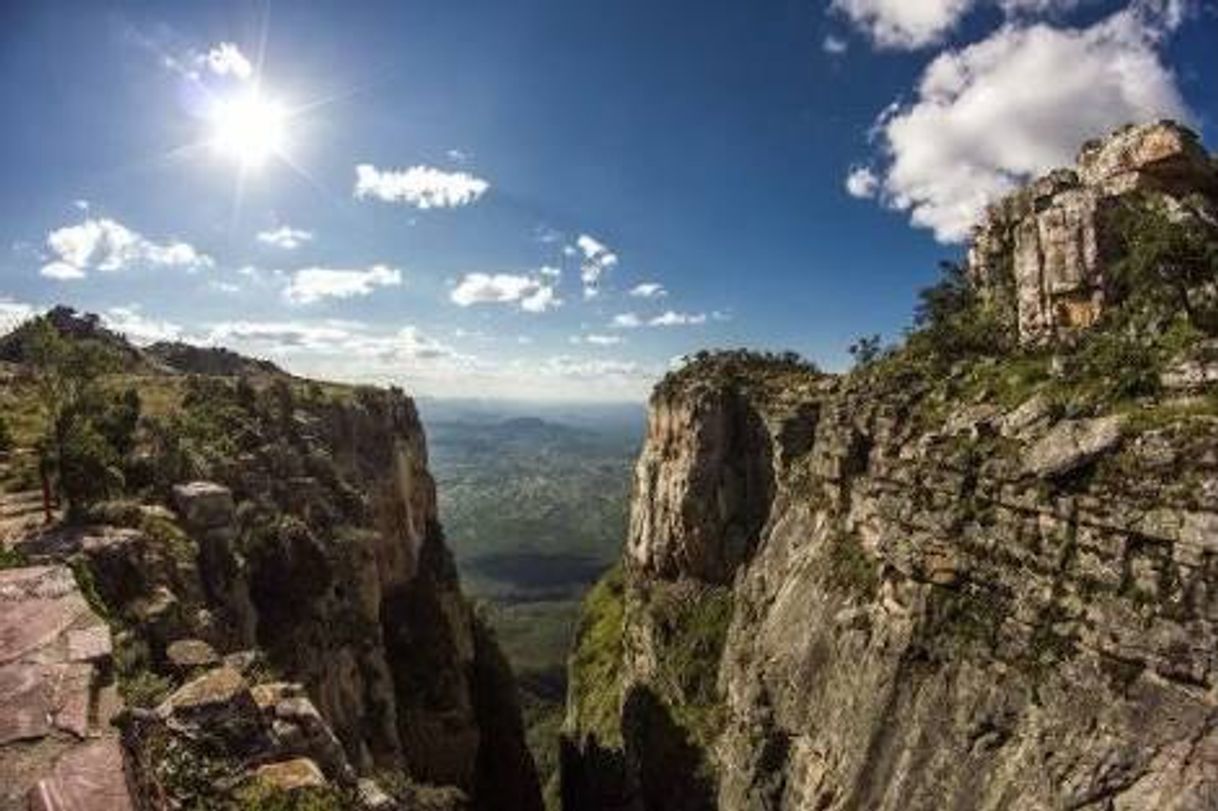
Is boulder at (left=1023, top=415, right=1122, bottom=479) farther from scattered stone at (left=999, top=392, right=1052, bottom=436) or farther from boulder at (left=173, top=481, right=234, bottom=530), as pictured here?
boulder at (left=173, top=481, right=234, bottom=530)

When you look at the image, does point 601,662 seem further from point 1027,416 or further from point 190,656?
point 190,656

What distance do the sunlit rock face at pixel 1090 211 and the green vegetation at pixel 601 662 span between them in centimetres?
6503

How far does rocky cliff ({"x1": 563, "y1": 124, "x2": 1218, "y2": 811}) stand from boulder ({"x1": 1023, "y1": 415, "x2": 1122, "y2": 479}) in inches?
5.3

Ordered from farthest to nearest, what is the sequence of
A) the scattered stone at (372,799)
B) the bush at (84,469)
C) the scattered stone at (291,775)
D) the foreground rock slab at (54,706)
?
the bush at (84,469)
the scattered stone at (372,799)
the scattered stone at (291,775)
the foreground rock slab at (54,706)

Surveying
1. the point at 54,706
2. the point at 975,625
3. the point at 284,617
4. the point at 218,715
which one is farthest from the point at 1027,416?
the point at 54,706

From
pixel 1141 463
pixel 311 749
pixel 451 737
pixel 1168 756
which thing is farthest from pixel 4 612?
pixel 451 737

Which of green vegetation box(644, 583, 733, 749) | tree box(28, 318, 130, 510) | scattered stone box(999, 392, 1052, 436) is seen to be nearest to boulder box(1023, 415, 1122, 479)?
scattered stone box(999, 392, 1052, 436)

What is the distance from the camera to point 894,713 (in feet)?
167

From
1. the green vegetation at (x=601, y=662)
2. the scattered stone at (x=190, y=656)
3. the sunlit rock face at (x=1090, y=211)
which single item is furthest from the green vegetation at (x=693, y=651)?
the scattered stone at (x=190, y=656)

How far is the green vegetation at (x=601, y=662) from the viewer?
110 meters

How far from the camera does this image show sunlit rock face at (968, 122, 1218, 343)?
185 ft

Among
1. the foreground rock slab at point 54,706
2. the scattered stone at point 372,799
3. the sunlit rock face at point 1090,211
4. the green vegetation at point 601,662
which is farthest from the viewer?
the green vegetation at point 601,662

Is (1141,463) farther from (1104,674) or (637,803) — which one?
(637,803)

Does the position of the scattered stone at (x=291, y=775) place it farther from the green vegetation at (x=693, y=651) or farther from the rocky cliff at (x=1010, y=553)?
the green vegetation at (x=693, y=651)
